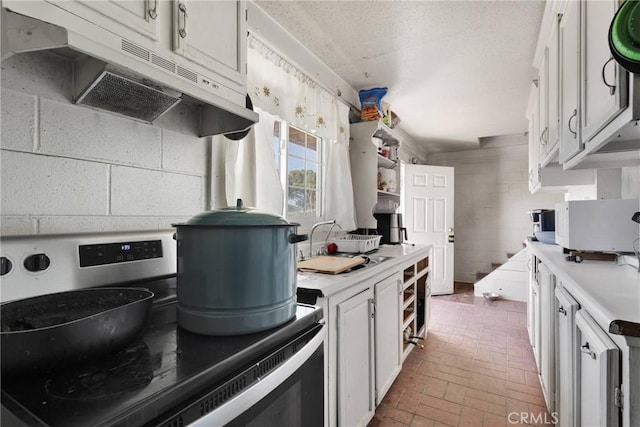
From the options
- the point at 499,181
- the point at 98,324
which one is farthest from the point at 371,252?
the point at 499,181

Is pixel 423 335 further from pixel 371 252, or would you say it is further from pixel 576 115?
pixel 576 115

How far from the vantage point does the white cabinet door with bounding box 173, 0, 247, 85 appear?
0.89m

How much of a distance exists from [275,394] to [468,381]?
80.6 inches

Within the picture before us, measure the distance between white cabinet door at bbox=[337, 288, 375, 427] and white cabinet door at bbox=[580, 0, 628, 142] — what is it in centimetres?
120

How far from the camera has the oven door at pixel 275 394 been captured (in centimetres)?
56

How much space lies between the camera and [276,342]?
769 mm

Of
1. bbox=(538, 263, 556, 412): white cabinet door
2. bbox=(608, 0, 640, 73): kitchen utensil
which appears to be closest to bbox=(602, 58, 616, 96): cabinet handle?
bbox=(608, 0, 640, 73): kitchen utensil

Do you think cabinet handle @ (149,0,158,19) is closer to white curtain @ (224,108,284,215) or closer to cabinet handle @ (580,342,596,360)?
white curtain @ (224,108,284,215)

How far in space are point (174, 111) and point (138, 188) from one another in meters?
0.34

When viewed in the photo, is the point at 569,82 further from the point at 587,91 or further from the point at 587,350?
the point at 587,350

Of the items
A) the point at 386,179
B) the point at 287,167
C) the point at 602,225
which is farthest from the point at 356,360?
the point at 386,179

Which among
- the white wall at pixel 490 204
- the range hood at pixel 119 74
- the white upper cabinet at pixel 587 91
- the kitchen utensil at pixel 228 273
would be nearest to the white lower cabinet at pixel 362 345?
the kitchen utensil at pixel 228 273

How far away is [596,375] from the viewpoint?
874mm

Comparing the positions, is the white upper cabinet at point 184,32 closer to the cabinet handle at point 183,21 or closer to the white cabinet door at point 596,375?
the cabinet handle at point 183,21
